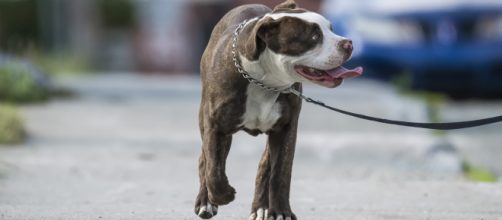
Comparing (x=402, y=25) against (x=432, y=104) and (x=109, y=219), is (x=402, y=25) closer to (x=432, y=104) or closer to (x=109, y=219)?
(x=432, y=104)

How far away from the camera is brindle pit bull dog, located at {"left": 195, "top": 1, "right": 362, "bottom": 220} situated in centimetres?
586

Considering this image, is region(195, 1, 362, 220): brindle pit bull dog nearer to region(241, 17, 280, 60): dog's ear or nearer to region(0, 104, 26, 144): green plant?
region(241, 17, 280, 60): dog's ear

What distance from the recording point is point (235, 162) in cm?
995

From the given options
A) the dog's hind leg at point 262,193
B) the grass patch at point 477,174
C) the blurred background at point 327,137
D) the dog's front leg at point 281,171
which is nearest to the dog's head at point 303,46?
the dog's front leg at point 281,171

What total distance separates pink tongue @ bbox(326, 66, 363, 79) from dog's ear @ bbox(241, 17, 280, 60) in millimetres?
345

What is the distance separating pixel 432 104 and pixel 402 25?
2.64m

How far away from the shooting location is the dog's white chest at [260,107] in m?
6.08

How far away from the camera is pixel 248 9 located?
6.63 metres

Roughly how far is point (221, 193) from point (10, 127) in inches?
191

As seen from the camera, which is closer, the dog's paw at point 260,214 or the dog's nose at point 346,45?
the dog's nose at point 346,45

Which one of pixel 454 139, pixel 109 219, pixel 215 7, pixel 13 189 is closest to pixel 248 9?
pixel 109 219

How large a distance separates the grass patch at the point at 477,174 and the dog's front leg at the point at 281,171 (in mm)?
2987

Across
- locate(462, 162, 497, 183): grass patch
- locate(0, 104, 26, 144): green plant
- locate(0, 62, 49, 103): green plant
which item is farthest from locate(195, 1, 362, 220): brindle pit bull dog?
locate(0, 62, 49, 103): green plant

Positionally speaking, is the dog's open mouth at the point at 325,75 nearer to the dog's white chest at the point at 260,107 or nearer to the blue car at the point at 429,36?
the dog's white chest at the point at 260,107
